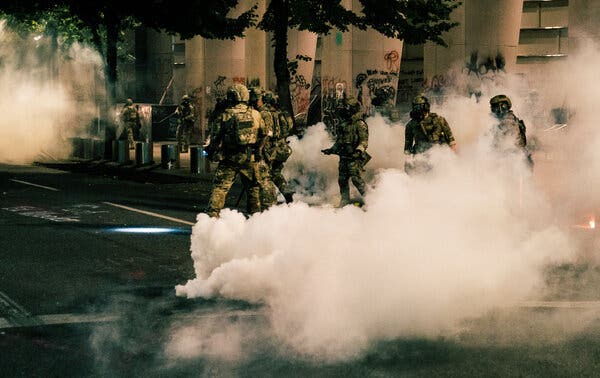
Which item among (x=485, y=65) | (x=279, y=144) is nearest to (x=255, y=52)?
(x=485, y=65)

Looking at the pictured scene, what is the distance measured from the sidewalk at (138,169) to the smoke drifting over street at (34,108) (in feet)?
5.60

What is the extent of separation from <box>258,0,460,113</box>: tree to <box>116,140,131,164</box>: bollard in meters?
5.21

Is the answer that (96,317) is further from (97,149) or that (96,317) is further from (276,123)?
(97,149)

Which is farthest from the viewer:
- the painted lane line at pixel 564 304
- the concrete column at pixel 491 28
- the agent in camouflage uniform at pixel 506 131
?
the concrete column at pixel 491 28

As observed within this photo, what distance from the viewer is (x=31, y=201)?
58.7 feet

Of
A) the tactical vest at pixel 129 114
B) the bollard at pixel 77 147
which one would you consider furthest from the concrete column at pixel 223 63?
the bollard at pixel 77 147

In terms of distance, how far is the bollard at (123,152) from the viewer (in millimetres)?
28500

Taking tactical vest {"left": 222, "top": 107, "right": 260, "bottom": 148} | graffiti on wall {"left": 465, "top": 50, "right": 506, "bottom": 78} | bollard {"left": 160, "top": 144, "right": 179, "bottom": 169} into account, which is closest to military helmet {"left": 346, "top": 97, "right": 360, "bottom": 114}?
tactical vest {"left": 222, "top": 107, "right": 260, "bottom": 148}

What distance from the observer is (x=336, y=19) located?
2514cm

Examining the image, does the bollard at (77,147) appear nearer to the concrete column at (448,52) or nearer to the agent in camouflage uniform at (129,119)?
the agent in camouflage uniform at (129,119)

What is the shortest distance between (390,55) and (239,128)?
21891mm

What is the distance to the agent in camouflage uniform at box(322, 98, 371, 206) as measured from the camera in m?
15.8

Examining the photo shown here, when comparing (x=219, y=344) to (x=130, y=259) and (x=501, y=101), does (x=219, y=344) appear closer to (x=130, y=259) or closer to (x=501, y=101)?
(x=130, y=259)

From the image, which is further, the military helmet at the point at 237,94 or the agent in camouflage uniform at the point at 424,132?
the agent in camouflage uniform at the point at 424,132
